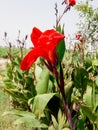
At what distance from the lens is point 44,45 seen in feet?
4.62

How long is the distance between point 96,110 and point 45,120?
0.67m

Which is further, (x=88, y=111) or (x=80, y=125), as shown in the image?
(x=80, y=125)

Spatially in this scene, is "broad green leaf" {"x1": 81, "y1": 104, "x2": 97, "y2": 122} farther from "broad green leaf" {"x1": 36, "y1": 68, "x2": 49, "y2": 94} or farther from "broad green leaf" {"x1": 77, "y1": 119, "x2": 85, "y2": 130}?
"broad green leaf" {"x1": 36, "y1": 68, "x2": 49, "y2": 94}

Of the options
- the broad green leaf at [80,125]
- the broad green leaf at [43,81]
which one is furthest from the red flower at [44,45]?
the broad green leaf at [43,81]

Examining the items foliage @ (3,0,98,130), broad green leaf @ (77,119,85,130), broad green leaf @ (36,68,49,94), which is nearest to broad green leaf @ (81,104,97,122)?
foliage @ (3,0,98,130)

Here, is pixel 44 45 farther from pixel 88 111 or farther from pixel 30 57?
pixel 88 111

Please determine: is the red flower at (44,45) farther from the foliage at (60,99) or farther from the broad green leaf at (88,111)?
the broad green leaf at (88,111)

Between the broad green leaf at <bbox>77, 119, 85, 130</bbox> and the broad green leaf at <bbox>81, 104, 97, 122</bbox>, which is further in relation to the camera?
the broad green leaf at <bbox>77, 119, 85, 130</bbox>

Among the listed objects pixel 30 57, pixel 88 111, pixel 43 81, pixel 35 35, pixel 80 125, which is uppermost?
pixel 35 35

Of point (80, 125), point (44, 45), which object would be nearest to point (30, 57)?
point (44, 45)

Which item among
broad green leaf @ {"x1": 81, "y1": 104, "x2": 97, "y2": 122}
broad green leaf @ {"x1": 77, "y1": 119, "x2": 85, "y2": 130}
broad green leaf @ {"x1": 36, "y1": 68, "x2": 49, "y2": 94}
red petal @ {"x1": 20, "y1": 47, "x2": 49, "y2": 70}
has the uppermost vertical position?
red petal @ {"x1": 20, "y1": 47, "x2": 49, "y2": 70}

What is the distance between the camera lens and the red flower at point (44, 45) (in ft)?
4.38

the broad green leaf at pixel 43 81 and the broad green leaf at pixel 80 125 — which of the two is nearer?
the broad green leaf at pixel 80 125

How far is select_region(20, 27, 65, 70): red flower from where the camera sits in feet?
4.38
